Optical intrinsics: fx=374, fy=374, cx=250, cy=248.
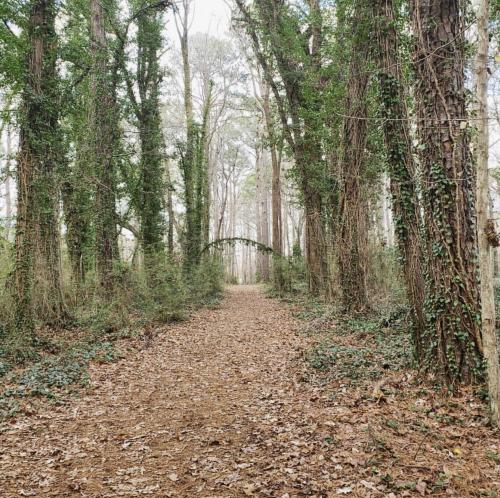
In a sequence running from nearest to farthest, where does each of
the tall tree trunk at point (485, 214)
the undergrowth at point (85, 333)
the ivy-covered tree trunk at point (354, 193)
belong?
the tall tree trunk at point (485, 214), the undergrowth at point (85, 333), the ivy-covered tree trunk at point (354, 193)

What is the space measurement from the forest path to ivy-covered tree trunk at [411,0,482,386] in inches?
81.8

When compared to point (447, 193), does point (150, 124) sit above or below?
above

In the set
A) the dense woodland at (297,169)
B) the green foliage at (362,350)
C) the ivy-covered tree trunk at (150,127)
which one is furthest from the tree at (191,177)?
the green foliage at (362,350)

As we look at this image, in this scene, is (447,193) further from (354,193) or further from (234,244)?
(234,244)

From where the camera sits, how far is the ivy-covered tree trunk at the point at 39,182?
24.3 ft

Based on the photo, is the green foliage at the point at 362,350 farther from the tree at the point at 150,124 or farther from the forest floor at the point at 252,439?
the tree at the point at 150,124

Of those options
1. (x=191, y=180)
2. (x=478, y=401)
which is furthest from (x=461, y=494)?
(x=191, y=180)

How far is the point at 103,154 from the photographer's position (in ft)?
32.8

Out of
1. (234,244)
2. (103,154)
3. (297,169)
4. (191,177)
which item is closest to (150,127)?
(191,177)

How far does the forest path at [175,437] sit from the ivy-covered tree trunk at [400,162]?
2.47 m

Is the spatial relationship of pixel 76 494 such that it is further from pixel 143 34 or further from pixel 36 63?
pixel 143 34

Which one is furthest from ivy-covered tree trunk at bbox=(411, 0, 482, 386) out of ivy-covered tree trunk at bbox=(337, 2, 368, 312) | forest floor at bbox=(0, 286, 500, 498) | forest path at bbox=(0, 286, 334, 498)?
ivy-covered tree trunk at bbox=(337, 2, 368, 312)

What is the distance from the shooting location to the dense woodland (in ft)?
15.8

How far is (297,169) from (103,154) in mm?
6969
